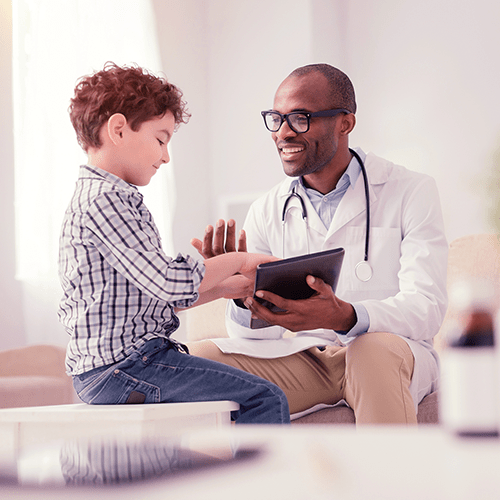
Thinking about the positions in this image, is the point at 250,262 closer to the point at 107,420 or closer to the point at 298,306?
the point at 298,306

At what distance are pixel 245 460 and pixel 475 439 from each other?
0.76ft

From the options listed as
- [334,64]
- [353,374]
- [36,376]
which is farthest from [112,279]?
[334,64]

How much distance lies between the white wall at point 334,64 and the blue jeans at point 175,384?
2229mm

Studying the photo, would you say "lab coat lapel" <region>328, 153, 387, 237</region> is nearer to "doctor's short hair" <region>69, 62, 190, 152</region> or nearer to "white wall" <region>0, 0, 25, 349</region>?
"doctor's short hair" <region>69, 62, 190, 152</region>

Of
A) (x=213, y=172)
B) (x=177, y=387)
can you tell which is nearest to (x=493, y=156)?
(x=213, y=172)

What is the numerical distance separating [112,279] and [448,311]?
1.27 meters

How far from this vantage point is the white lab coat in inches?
61.1

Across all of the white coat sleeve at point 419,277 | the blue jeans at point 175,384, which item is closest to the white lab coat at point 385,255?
the white coat sleeve at point 419,277

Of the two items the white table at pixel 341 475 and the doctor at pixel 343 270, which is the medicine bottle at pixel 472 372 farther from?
the doctor at pixel 343 270

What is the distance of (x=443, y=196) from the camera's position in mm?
3445

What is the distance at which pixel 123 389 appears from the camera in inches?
45.8

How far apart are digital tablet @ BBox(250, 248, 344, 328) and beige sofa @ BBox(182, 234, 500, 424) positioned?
0.28m

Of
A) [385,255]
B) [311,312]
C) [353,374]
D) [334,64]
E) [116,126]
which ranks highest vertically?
[334,64]

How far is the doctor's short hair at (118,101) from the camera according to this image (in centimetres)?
135
